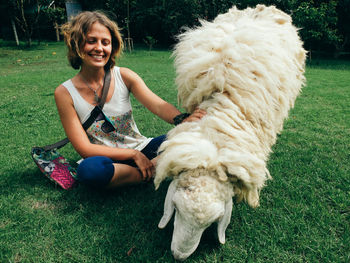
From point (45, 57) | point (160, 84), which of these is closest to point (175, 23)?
point (45, 57)

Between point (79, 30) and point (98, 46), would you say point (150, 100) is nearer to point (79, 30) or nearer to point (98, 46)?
point (98, 46)

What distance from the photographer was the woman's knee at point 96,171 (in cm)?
216

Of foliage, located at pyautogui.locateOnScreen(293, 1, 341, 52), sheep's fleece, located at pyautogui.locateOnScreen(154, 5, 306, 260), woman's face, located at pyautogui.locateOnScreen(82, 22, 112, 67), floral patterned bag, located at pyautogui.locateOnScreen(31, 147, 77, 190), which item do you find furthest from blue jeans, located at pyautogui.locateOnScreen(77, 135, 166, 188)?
foliage, located at pyautogui.locateOnScreen(293, 1, 341, 52)

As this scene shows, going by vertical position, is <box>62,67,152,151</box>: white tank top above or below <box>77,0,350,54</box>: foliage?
below

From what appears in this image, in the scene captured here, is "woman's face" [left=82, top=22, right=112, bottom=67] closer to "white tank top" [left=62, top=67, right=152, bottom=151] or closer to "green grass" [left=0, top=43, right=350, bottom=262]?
"white tank top" [left=62, top=67, right=152, bottom=151]

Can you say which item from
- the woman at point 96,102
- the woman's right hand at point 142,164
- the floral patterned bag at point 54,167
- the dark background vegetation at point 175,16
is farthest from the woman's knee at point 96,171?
the dark background vegetation at point 175,16

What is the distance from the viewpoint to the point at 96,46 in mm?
2236

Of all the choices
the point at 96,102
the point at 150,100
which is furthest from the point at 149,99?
the point at 96,102

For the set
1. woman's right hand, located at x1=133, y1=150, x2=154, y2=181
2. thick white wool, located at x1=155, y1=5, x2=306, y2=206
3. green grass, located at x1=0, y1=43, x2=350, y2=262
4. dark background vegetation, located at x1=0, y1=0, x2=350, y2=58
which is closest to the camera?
thick white wool, located at x1=155, y1=5, x2=306, y2=206

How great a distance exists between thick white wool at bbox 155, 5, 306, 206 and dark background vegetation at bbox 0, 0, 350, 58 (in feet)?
35.9

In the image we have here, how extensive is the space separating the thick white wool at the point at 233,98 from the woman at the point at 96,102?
0.46 m

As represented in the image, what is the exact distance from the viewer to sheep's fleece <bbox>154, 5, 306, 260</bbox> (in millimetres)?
1554

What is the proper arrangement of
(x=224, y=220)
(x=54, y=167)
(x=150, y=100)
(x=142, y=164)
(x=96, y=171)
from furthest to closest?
(x=54, y=167) → (x=150, y=100) → (x=142, y=164) → (x=96, y=171) → (x=224, y=220)

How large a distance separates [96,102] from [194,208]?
57.1 inches
